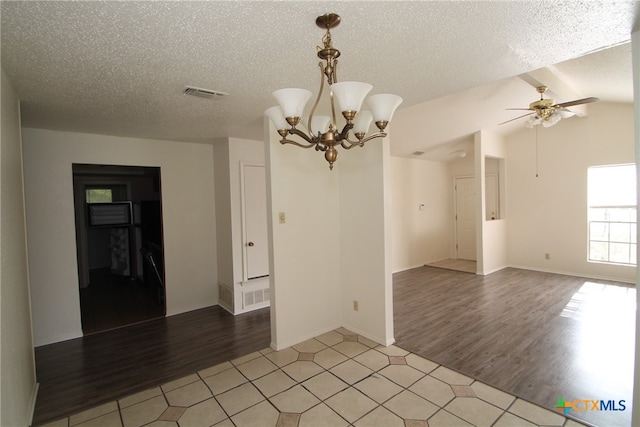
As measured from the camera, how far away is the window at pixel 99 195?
6.54m

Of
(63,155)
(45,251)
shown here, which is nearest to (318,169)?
(63,155)

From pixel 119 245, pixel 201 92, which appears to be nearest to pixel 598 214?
pixel 201 92

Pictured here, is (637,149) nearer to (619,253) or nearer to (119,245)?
(619,253)

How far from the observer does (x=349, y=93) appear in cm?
136

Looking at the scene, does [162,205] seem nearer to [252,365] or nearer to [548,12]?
[252,365]

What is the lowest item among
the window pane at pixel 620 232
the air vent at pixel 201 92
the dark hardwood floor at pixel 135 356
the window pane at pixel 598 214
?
the dark hardwood floor at pixel 135 356

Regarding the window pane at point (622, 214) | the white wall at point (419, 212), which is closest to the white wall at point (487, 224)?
the white wall at point (419, 212)

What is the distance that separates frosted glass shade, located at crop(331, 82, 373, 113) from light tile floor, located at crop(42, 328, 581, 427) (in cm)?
204

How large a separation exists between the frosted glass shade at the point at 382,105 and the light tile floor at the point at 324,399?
78.3 inches

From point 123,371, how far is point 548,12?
412 cm

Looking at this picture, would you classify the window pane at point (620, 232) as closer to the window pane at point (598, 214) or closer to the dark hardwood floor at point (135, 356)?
the window pane at point (598, 214)

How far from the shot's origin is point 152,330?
3.65 metres

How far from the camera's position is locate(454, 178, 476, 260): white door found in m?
7.16

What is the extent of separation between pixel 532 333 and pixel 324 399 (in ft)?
8.36
